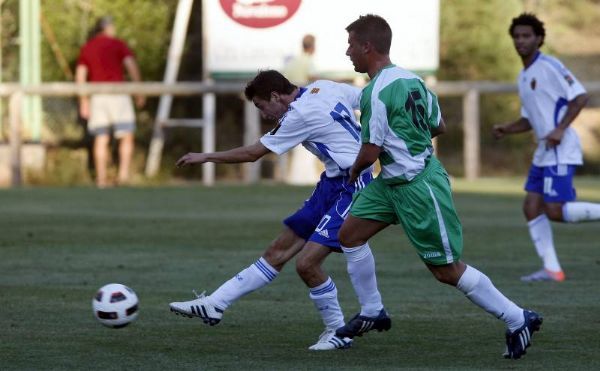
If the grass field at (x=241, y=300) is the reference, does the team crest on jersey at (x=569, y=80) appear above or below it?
above

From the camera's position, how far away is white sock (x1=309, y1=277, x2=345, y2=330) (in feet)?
26.1

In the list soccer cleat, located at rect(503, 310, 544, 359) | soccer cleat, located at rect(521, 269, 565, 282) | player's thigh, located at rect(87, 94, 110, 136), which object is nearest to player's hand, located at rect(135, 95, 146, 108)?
player's thigh, located at rect(87, 94, 110, 136)

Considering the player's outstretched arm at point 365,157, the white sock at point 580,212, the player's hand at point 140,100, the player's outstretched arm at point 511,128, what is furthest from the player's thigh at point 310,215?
the player's hand at point 140,100

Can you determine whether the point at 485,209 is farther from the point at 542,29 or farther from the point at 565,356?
the point at 565,356

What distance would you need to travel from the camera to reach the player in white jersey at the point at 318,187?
777 cm

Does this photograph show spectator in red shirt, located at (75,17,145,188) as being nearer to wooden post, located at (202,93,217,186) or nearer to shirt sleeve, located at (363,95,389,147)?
wooden post, located at (202,93,217,186)

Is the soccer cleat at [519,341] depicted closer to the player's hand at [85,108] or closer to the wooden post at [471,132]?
the player's hand at [85,108]

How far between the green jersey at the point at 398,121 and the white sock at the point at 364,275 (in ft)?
1.56

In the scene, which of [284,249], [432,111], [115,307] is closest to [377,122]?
A: [432,111]

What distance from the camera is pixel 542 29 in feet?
35.4

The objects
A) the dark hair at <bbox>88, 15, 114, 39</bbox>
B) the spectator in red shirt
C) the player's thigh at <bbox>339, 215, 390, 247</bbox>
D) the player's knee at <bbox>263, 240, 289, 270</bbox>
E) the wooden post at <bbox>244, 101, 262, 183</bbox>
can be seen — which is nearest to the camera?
the player's thigh at <bbox>339, 215, 390, 247</bbox>

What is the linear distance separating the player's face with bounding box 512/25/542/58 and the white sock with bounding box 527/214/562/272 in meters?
1.34

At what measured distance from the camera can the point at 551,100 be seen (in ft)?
36.2

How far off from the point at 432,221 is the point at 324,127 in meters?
0.91
